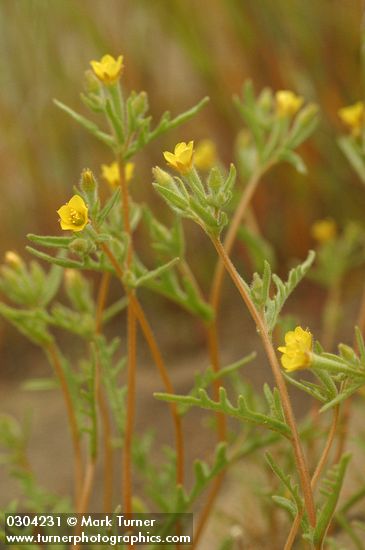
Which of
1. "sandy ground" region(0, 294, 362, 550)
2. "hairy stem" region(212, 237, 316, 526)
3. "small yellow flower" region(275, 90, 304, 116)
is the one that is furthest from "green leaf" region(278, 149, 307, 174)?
"sandy ground" region(0, 294, 362, 550)

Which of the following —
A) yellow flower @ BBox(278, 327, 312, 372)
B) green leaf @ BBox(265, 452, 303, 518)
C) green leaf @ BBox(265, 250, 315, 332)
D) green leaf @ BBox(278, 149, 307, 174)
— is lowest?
green leaf @ BBox(265, 452, 303, 518)

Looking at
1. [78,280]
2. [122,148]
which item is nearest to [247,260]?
[78,280]

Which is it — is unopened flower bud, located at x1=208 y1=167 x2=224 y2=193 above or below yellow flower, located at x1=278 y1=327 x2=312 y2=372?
above

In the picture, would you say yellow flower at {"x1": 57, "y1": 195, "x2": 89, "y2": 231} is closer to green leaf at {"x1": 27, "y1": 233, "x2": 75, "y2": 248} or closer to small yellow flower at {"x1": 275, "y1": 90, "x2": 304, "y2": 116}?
green leaf at {"x1": 27, "y1": 233, "x2": 75, "y2": 248}

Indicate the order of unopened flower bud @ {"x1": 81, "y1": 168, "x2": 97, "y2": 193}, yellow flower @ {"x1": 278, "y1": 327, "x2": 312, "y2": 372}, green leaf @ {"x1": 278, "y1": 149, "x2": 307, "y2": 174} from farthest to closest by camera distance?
green leaf @ {"x1": 278, "y1": 149, "x2": 307, "y2": 174} → unopened flower bud @ {"x1": 81, "y1": 168, "x2": 97, "y2": 193} → yellow flower @ {"x1": 278, "y1": 327, "x2": 312, "y2": 372}

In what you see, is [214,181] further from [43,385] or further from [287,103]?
[43,385]

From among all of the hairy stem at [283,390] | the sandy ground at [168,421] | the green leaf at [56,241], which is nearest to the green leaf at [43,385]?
the sandy ground at [168,421]

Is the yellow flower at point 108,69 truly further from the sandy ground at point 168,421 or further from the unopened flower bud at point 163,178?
the sandy ground at point 168,421
